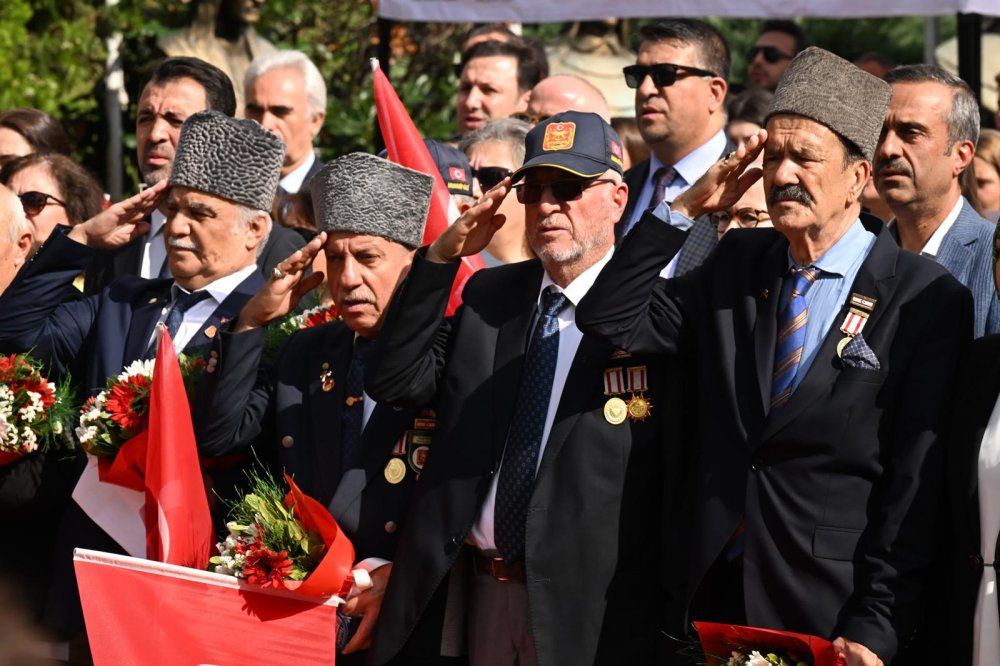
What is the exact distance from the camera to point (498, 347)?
5121 mm

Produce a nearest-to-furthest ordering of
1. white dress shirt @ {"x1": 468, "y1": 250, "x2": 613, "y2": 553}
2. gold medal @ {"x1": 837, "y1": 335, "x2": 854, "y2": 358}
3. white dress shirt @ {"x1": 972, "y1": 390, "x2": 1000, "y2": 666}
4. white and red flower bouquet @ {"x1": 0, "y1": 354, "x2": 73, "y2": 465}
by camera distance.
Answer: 1. white dress shirt @ {"x1": 972, "y1": 390, "x2": 1000, "y2": 666}
2. gold medal @ {"x1": 837, "y1": 335, "x2": 854, "y2": 358}
3. white dress shirt @ {"x1": 468, "y1": 250, "x2": 613, "y2": 553}
4. white and red flower bouquet @ {"x1": 0, "y1": 354, "x2": 73, "y2": 465}

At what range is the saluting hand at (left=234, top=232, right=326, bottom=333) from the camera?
18.0ft

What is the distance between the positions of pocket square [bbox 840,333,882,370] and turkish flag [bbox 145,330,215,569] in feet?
7.51

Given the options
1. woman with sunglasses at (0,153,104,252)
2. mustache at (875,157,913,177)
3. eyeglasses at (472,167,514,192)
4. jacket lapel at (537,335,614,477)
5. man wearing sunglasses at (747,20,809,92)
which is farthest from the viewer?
man wearing sunglasses at (747,20,809,92)

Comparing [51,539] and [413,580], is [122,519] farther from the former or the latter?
[413,580]

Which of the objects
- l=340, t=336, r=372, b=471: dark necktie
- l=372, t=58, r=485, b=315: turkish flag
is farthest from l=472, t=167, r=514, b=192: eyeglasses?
l=340, t=336, r=372, b=471: dark necktie

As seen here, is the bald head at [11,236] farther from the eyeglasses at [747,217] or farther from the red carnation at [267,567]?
the eyeglasses at [747,217]

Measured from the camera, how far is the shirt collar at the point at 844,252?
4.72 m

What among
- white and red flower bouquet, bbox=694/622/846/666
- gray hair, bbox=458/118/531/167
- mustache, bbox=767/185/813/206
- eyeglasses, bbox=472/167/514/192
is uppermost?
gray hair, bbox=458/118/531/167

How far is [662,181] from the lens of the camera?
23.2 feet

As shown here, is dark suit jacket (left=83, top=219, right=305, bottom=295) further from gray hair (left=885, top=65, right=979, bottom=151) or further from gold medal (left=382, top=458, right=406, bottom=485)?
gray hair (left=885, top=65, right=979, bottom=151)

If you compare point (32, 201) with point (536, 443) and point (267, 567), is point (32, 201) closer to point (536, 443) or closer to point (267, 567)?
point (267, 567)

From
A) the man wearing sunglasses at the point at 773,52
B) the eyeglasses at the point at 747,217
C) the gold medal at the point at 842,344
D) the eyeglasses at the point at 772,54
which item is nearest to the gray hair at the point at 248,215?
the eyeglasses at the point at 747,217

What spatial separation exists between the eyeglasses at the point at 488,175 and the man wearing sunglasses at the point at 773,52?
130 inches
